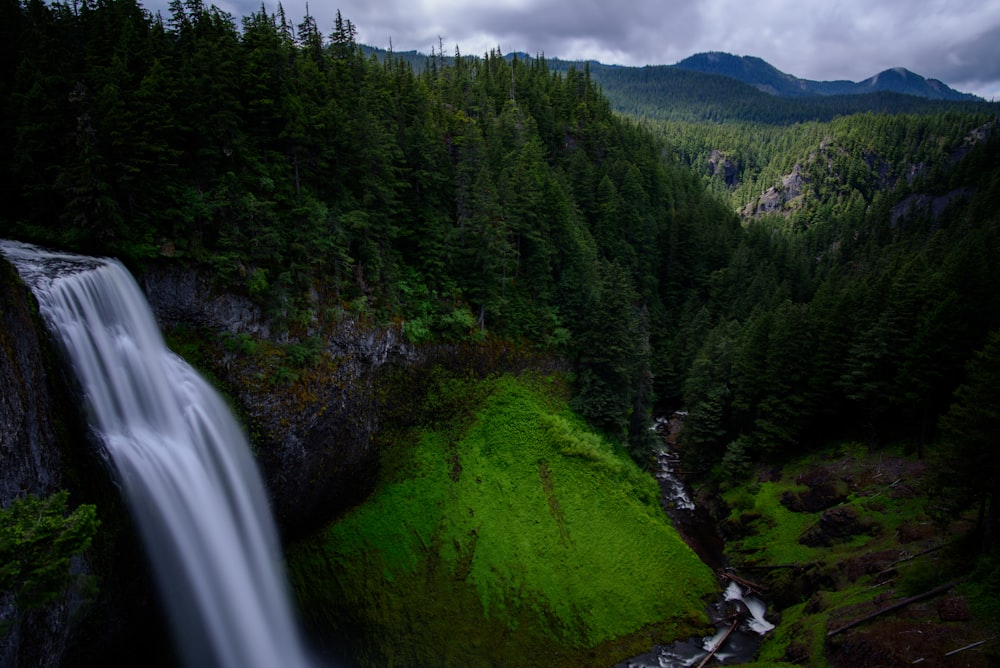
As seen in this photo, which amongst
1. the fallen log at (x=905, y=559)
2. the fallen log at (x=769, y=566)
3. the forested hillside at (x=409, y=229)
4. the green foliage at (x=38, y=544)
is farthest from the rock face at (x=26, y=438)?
the fallen log at (x=769, y=566)

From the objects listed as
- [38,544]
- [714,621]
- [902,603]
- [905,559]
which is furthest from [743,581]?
[38,544]

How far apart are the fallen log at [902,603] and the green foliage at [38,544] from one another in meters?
27.8

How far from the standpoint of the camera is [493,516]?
3016 cm

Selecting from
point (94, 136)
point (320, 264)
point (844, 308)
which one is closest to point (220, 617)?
point (320, 264)

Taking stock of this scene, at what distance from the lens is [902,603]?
21812 mm

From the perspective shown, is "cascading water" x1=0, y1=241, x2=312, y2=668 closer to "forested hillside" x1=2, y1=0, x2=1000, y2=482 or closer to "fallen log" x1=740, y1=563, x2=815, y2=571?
"forested hillside" x1=2, y1=0, x2=1000, y2=482

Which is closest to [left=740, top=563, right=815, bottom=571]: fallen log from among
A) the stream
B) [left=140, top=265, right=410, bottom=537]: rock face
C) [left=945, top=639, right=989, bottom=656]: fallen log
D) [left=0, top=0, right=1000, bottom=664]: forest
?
the stream

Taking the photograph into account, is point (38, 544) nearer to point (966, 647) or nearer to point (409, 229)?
point (966, 647)

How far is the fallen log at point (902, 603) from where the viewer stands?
2133 centimetres

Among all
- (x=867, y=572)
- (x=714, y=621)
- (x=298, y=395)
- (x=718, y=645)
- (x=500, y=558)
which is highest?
(x=298, y=395)

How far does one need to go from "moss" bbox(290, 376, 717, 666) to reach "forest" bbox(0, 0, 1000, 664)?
6455mm

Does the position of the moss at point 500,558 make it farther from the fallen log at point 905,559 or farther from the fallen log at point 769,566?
the fallen log at point 905,559

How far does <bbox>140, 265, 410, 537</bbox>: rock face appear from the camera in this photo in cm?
2342

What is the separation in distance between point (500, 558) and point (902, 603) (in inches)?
730
